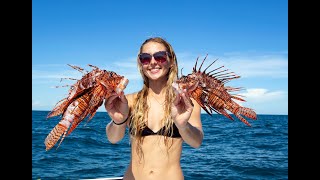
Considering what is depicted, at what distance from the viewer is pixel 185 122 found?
261 centimetres

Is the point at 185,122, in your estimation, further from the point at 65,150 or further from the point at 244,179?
the point at 65,150

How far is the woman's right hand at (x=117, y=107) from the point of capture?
9.09 feet

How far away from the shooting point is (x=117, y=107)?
9.53 feet

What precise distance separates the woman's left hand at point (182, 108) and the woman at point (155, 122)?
1.37 feet

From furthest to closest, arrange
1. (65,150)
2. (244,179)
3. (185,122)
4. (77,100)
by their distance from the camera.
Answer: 1. (65,150)
2. (244,179)
3. (77,100)
4. (185,122)

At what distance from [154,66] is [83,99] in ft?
1.93

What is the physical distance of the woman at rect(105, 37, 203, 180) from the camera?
3.06 m

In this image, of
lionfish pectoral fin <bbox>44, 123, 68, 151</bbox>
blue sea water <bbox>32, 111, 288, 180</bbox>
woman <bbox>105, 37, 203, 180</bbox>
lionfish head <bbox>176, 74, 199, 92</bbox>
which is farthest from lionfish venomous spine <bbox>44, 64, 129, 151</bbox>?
blue sea water <bbox>32, 111, 288, 180</bbox>

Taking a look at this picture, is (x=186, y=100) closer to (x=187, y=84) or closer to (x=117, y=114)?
(x=187, y=84)

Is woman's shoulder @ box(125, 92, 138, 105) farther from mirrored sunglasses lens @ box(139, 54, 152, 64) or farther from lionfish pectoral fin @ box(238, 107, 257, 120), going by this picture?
lionfish pectoral fin @ box(238, 107, 257, 120)

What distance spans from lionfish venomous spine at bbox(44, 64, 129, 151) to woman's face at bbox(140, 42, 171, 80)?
403 millimetres
